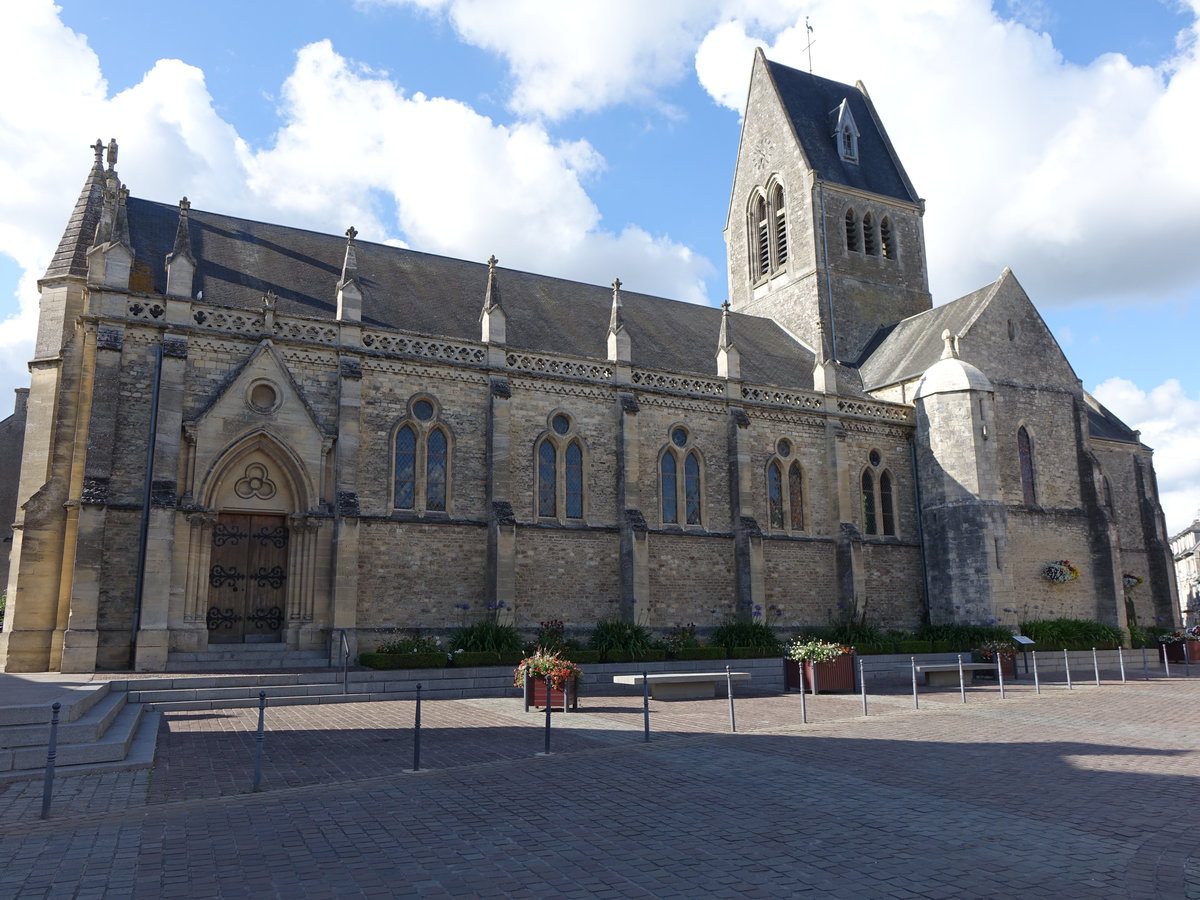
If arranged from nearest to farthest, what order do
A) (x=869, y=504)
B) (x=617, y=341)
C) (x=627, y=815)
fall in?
(x=627, y=815) → (x=617, y=341) → (x=869, y=504)

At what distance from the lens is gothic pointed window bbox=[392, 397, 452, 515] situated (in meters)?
23.2

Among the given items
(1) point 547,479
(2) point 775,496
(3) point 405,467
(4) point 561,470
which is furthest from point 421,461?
(2) point 775,496

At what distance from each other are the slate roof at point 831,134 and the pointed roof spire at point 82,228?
27159 millimetres

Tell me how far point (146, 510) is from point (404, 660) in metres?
6.93

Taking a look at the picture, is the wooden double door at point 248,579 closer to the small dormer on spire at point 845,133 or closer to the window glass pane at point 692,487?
the window glass pane at point 692,487

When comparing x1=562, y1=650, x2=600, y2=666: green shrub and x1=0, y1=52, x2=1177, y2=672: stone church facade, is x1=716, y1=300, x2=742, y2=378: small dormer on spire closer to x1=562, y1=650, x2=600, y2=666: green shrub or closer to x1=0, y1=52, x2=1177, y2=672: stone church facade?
x1=0, y1=52, x2=1177, y2=672: stone church facade

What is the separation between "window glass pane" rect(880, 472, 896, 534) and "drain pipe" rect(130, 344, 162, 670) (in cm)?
2355

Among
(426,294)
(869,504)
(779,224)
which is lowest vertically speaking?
(869,504)

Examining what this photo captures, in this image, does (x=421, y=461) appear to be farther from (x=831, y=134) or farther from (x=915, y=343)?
(x=831, y=134)

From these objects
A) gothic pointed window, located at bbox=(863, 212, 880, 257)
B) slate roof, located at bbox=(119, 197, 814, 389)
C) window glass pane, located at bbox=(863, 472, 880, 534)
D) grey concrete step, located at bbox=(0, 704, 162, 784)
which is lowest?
grey concrete step, located at bbox=(0, 704, 162, 784)

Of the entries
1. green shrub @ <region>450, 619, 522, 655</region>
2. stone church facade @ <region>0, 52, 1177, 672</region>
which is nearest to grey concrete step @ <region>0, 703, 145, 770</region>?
stone church facade @ <region>0, 52, 1177, 672</region>

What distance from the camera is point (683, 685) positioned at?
19094 millimetres

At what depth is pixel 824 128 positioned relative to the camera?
39969 millimetres

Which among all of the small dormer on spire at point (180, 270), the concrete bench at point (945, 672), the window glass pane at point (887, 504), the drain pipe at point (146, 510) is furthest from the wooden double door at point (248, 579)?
the window glass pane at point (887, 504)
